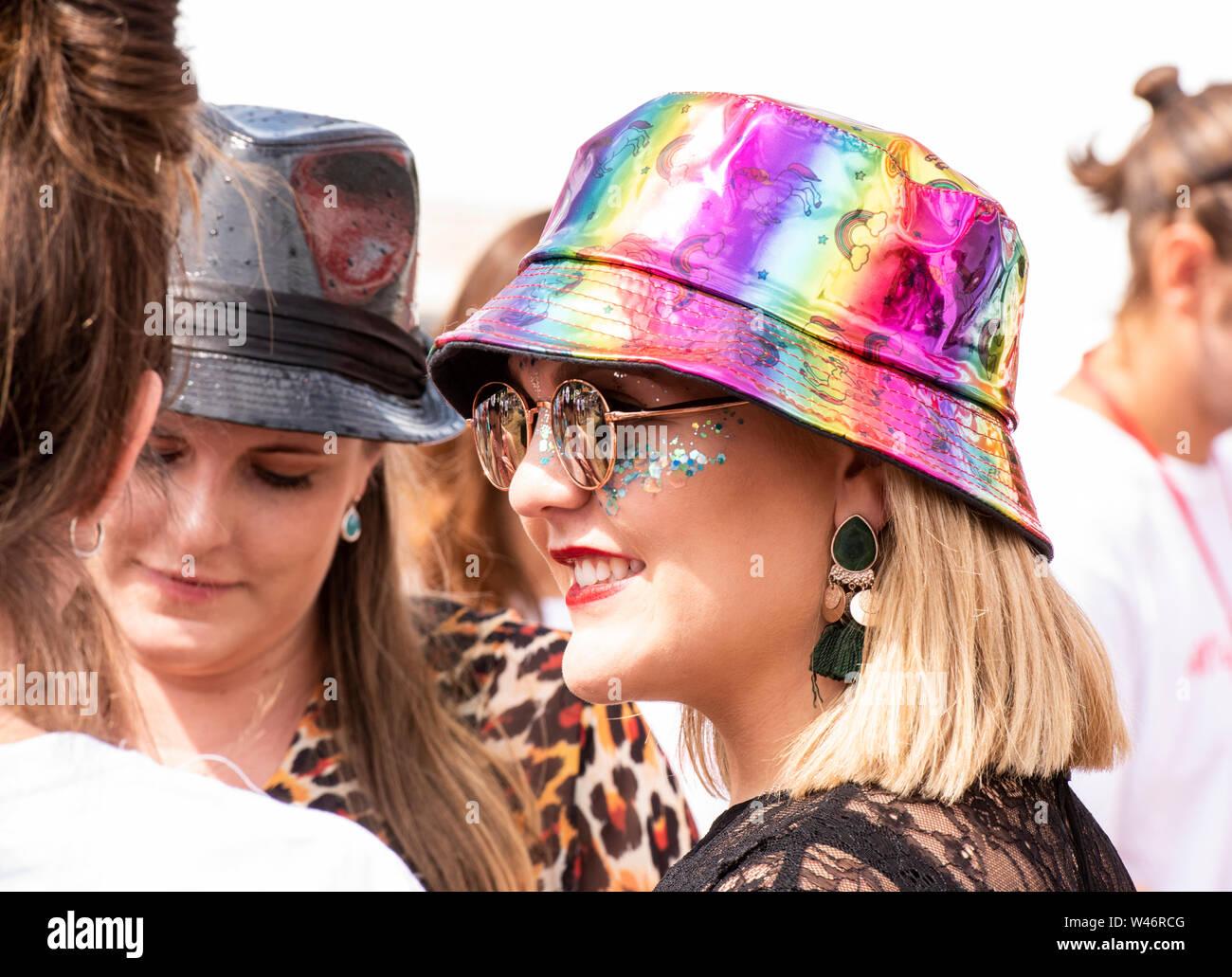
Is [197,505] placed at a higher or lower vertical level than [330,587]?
higher

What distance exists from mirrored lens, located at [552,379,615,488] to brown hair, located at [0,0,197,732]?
0.58 m

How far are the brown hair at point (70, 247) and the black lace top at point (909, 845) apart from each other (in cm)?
83

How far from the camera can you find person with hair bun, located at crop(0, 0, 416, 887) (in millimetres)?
1159

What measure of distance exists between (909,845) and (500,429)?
0.86m

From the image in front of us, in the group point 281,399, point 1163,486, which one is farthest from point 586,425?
point 1163,486

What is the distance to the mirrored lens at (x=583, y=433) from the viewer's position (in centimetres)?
167

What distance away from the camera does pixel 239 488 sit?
8.64 feet

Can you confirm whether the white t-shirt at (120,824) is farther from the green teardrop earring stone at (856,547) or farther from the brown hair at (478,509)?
the brown hair at (478,509)

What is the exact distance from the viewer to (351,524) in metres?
2.96

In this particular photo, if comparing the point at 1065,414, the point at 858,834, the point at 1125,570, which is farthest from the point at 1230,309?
the point at 858,834

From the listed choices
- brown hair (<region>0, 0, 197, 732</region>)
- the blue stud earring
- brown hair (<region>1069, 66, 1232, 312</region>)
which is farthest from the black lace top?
brown hair (<region>1069, 66, 1232, 312</region>)

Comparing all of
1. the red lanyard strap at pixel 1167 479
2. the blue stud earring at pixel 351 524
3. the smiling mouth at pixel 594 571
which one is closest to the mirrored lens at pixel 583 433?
the smiling mouth at pixel 594 571

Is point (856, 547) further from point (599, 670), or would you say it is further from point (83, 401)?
point (83, 401)
